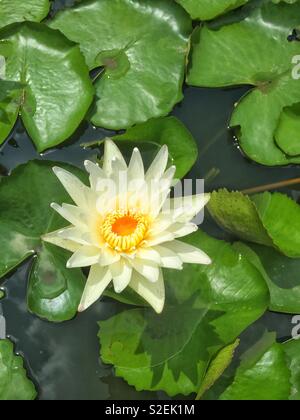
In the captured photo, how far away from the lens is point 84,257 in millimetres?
2143

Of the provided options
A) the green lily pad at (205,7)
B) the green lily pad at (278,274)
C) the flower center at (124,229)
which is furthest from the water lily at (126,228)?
the green lily pad at (205,7)

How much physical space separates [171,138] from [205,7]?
829 mm

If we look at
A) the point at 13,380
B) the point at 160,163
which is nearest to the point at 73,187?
the point at 160,163

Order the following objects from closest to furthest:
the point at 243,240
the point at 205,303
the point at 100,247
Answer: the point at 100,247 → the point at 205,303 → the point at 243,240

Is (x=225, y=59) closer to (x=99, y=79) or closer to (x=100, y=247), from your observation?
(x=99, y=79)

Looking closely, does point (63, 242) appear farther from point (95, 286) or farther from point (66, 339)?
point (66, 339)

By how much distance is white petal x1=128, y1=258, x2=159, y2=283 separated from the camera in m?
2.12

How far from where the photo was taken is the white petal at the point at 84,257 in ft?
6.96

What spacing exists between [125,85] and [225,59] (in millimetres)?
537

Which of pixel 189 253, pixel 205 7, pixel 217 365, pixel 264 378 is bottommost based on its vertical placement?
pixel 264 378

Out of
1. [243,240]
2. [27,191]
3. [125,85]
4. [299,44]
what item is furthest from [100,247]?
[299,44]

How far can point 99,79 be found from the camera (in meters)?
2.89

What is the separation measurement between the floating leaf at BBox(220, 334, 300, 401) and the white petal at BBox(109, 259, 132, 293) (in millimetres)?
729

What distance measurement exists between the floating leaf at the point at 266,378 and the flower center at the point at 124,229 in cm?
79
